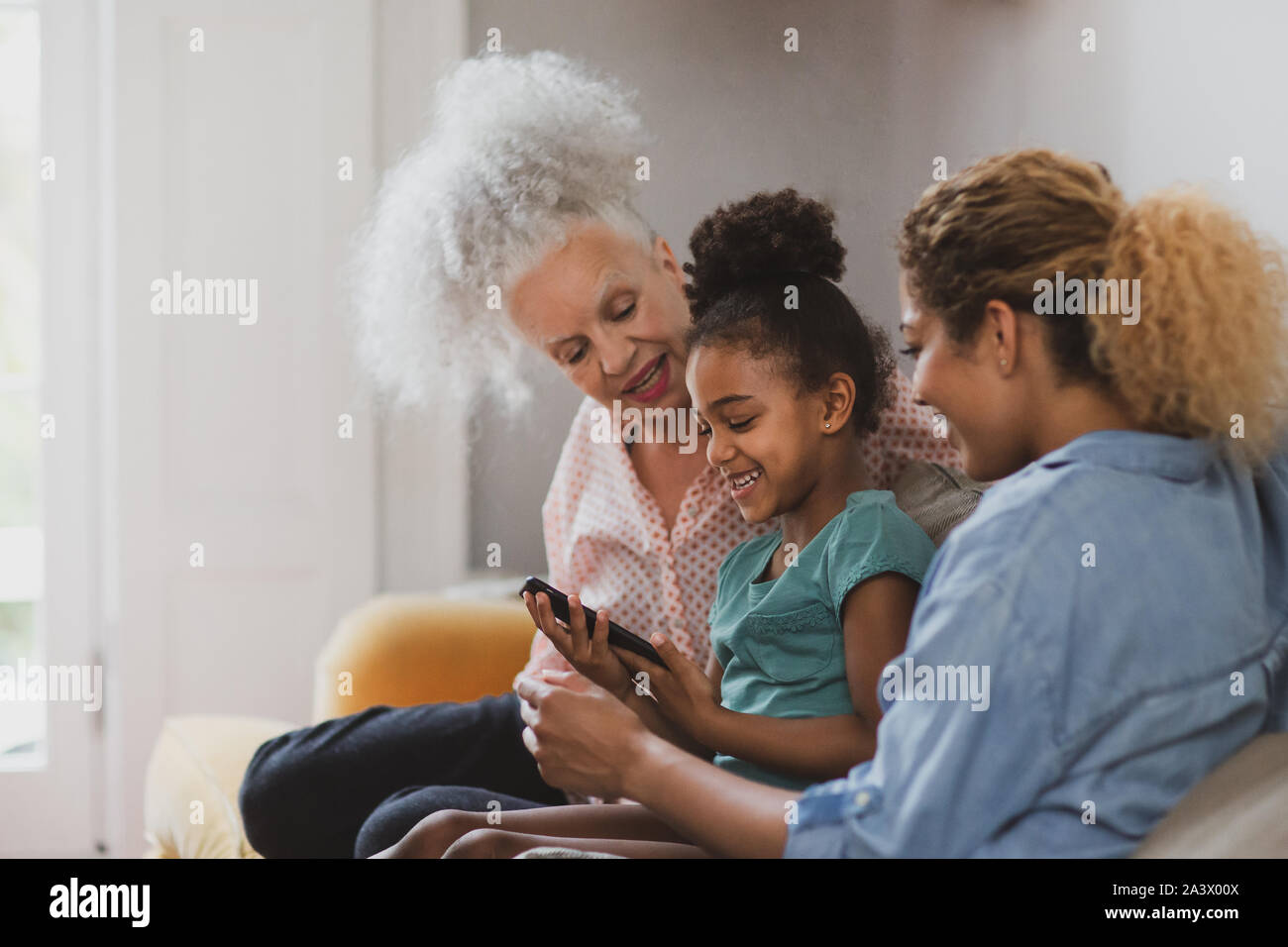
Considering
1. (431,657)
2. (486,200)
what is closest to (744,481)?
(486,200)

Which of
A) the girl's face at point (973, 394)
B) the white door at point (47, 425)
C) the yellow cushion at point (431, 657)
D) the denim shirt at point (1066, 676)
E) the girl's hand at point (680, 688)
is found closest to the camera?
the denim shirt at point (1066, 676)

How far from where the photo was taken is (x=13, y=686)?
172 cm

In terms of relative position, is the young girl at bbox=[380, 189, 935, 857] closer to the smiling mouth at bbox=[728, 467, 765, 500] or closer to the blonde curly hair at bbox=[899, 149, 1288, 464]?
the smiling mouth at bbox=[728, 467, 765, 500]

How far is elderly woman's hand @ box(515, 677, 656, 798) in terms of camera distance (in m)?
0.93

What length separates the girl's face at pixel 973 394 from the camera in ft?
2.81

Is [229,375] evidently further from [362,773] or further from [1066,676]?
[1066,676]

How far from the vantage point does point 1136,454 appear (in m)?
0.78

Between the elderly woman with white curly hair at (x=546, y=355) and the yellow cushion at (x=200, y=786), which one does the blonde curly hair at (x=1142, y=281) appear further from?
the yellow cushion at (x=200, y=786)

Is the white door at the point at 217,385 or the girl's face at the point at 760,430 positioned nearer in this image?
the girl's face at the point at 760,430

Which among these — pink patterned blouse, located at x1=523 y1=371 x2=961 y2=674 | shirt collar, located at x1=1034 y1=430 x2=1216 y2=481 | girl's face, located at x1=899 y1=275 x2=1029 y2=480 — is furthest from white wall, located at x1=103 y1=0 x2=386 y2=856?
shirt collar, located at x1=1034 y1=430 x2=1216 y2=481

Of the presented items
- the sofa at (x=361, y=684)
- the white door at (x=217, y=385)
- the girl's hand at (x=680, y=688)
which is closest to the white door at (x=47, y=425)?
the white door at (x=217, y=385)

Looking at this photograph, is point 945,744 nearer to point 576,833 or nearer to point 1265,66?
point 576,833

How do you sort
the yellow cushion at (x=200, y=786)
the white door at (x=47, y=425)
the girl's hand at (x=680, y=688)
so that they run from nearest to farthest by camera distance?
1. the girl's hand at (x=680, y=688)
2. the yellow cushion at (x=200, y=786)
3. the white door at (x=47, y=425)

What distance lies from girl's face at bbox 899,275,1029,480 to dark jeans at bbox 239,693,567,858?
69cm
